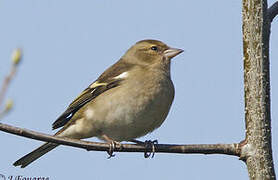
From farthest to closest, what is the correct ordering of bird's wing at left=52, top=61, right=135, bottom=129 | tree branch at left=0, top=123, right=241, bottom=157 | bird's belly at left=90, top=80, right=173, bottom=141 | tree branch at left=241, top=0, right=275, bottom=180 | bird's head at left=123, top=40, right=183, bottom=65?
1. bird's head at left=123, top=40, right=183, bottom=65
2. bird's wing at left=52, top=61, right=135, bottom=129
3. bird's belly at left=90, top=80, right=173, bottom=141
4. tree branch at left=0, top=123, right=241, bottom=157
5. tree branch at left=241, top=0, right=275, bottom=180

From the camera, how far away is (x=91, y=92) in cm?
706

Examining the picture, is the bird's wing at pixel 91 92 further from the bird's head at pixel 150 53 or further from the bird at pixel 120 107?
the bird's head at pixel 150 53

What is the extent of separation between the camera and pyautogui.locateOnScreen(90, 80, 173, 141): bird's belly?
6.18 m

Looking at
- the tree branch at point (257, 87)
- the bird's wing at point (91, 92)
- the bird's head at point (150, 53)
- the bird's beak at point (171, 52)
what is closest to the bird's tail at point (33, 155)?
the bird's wing at point (91, 92)

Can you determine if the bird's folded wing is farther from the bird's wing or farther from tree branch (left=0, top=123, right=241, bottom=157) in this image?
tree branch (left=0, top=123, right=241, bottom=157)

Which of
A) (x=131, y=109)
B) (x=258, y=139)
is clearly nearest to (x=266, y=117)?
(x=258, y=139)

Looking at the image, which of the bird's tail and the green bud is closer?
the green bud

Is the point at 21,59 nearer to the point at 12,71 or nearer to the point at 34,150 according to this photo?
the point at 12,71

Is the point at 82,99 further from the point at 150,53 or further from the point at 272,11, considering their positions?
the point at 272,11

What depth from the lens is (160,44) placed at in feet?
26.2

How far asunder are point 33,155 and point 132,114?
5.25ft

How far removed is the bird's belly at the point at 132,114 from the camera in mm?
6184

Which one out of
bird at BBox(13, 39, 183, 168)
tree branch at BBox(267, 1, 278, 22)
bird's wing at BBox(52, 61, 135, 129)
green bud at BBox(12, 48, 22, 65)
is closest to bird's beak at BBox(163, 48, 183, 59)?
bird at BBox(13, 39, 183, 168)

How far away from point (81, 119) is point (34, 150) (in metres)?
0.82
